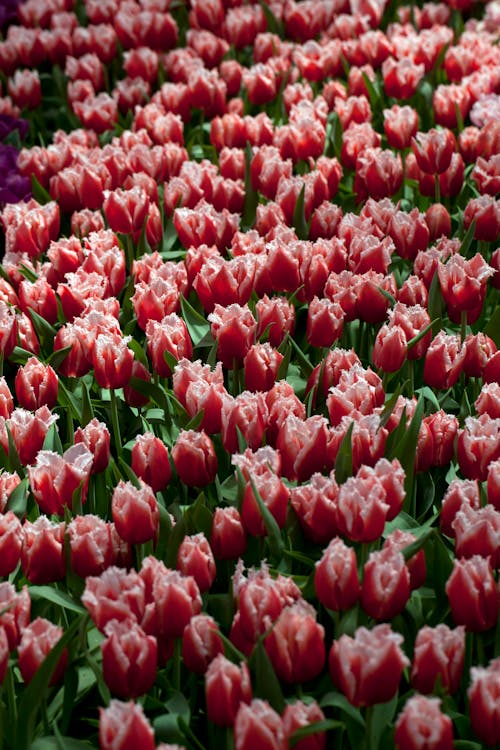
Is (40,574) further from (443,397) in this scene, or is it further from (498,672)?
(443,397)

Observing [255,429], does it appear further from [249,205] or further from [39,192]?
[39,192]

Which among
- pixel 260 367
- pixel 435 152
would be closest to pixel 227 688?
pixel 260 367

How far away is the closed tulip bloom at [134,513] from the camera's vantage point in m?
1.71

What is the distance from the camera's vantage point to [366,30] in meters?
4.29

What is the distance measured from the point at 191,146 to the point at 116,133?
30 centimetres

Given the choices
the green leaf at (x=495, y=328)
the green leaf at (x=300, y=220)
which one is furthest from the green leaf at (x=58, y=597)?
the green leaf at (x=300, y=220)

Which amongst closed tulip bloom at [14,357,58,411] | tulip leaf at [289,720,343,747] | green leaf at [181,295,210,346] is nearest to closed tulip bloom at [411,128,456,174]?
green leaf at [181,295,210,346]

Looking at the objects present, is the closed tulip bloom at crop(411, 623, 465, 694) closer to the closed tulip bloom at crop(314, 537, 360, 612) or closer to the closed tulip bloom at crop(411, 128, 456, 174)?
the closed tulip bloom at crop(314, 537, 360, 612)

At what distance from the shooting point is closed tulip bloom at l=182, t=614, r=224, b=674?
5.03 ft

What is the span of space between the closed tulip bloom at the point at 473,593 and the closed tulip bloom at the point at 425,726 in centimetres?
21

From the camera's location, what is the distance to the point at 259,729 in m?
1.33

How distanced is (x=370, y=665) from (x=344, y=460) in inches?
18.3

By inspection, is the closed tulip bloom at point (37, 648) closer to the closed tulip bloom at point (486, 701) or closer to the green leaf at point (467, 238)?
the closed tulip bloom at point (486, 701)

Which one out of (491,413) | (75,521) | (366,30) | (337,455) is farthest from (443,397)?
(366,30)
